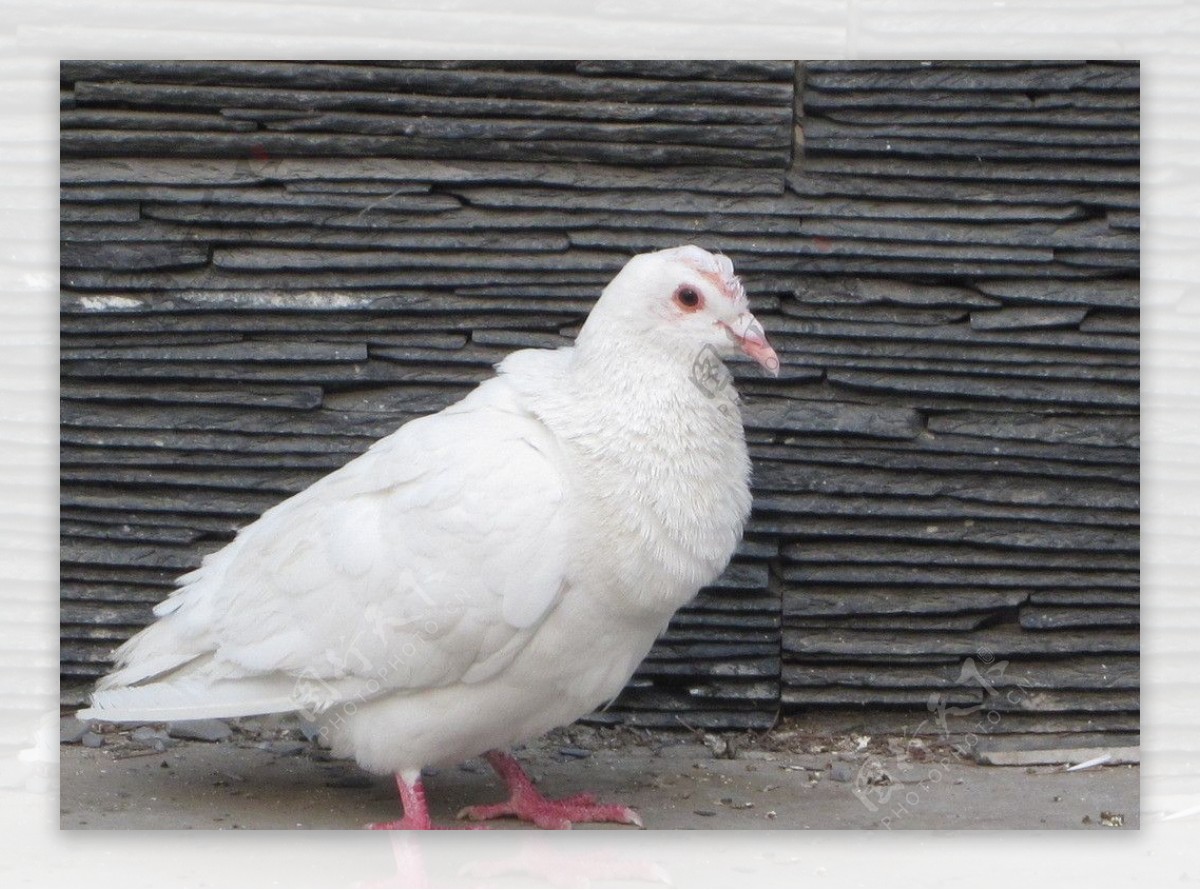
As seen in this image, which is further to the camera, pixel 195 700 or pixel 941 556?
pixel 941 556

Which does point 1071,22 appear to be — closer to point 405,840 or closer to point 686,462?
point 686,462

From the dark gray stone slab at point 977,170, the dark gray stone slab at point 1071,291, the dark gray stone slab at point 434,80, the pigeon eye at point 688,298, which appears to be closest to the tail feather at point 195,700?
the pigeon eye at point 688,298

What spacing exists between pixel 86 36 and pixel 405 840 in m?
1.50

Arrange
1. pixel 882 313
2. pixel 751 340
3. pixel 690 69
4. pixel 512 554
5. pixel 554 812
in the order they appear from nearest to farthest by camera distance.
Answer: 1. pixel 512 554
2. pixel 751 340
3. pixel 554 812
4. pixel 690 69
5. pixel 882 313

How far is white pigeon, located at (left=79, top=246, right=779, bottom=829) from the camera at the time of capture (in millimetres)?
2609

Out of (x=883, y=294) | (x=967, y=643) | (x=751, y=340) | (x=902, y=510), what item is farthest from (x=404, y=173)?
(x=967, y=643)

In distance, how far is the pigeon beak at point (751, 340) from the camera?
8.80 feet

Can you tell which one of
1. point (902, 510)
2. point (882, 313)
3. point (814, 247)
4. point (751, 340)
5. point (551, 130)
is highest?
point (551, 130)

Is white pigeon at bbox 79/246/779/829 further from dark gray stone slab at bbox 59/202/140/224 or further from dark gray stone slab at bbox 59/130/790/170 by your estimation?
dark gray stone slab at bbox 59/202/140/224

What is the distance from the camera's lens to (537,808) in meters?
2.91

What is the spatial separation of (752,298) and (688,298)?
19.3 inches

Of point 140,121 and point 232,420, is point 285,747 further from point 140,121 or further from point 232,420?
point 140,121

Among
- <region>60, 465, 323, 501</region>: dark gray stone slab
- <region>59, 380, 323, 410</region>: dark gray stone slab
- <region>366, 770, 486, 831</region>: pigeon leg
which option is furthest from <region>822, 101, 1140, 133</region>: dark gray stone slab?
<region>366, 770, 486, 831</region>: pigeon leg

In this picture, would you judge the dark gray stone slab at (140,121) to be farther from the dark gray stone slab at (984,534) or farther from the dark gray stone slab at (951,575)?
the dark gray stone slab at (951,575)
